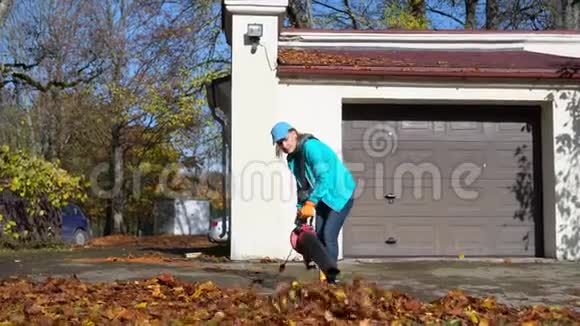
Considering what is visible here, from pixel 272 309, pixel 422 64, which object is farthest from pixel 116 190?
pixel 272 309

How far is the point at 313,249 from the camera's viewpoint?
21.2 ft

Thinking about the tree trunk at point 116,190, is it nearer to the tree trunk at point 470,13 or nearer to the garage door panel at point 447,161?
the tree trunk at point 470,13

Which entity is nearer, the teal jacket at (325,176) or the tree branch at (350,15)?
the teal jacket at (325,176)

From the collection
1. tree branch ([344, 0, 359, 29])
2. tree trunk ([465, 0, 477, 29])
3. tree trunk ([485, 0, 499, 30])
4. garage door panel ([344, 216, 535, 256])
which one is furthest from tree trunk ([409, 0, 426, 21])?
garage door panel ([344, 216, 535, 256])

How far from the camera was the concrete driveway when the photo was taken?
7363 mm

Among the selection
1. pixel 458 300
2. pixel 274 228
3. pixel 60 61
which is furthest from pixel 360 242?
pixel 60 61

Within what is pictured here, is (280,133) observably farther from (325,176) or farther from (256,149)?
(256,149)

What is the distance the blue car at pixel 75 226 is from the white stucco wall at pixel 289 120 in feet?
30.7

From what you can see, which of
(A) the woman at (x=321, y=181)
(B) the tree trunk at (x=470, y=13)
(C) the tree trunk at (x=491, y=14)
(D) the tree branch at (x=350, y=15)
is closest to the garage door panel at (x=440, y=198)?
(A) the woman at (x=321, y=181)

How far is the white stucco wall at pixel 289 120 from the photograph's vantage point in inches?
411

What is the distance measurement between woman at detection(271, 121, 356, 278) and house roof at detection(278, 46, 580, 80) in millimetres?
3749

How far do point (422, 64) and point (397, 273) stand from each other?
336 cm

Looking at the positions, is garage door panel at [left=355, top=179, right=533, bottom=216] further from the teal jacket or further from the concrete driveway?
the teal jacket

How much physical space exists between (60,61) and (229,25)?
19616 millimetres
